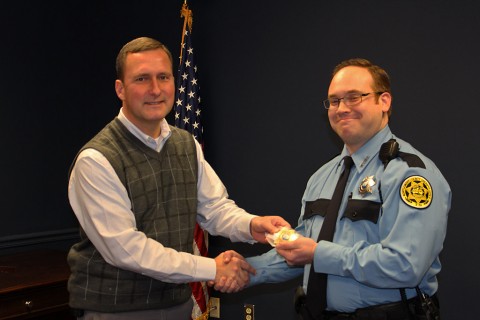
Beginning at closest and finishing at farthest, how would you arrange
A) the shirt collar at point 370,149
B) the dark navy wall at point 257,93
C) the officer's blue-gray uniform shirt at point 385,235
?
the officer's blue-gray uniform shirt at point 385,235 < the shirt collar at point 370,149 < the dark navy wall at point 257,93

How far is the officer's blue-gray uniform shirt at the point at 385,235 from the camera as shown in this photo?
6.66ft

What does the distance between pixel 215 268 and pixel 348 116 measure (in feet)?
3.21

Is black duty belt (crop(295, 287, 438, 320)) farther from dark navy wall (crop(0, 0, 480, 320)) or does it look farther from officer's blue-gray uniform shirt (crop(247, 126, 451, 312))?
dark navy wall (crop(0, 0, 480, 320))

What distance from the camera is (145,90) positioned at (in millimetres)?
2465

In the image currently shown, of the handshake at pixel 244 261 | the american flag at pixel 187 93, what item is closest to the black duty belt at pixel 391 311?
the handshake at pixel 244 261

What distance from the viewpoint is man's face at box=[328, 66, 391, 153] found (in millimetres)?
2379

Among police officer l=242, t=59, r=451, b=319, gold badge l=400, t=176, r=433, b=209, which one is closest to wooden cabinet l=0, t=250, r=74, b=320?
police officer l=242, t=59, r=451, b=319

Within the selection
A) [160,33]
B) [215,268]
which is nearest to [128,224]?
[215,268]

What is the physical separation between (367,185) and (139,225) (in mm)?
1047

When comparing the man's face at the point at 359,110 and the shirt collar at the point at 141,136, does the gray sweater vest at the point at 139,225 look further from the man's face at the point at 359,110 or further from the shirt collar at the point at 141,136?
the man's face at the point at 359,110

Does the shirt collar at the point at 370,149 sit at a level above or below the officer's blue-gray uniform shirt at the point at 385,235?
above

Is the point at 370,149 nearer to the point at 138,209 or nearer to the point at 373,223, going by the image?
the point at 373,223

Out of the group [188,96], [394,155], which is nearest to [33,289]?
[188,96]

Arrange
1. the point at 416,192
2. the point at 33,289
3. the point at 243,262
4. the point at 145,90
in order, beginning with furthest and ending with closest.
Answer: the point at 33,289 → the point at 243,262 → the point at 145,90 → the point at 416,192
